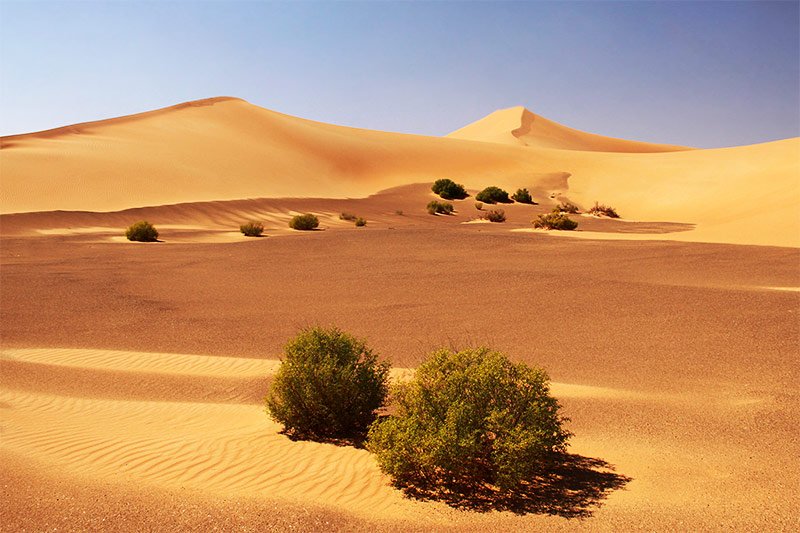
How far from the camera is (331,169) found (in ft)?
215

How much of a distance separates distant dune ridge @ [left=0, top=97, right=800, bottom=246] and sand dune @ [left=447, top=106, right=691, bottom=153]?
151 ft

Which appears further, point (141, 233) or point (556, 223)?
point (556, 223)

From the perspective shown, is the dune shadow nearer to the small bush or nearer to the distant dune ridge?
the distant dune ridge

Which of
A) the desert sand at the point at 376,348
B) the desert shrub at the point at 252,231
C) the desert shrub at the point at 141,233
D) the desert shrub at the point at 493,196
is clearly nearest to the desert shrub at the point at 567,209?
the desert shrub at the point at 493,196

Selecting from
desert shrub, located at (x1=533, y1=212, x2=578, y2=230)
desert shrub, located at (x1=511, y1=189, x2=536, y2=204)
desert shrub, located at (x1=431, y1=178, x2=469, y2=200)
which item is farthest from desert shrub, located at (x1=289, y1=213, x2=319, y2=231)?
desert shrub, located at (x1=511, y1=189, x2=536, y2=204)

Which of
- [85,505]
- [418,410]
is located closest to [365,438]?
[418,410]

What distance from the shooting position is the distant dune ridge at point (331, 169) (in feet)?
138

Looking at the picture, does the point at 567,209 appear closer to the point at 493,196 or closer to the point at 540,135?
the point at 493,196

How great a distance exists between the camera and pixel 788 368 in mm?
10570

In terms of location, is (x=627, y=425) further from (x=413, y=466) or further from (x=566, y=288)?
(x=566, y=288)

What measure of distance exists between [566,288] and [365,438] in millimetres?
10864

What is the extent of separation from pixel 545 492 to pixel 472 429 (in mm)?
947

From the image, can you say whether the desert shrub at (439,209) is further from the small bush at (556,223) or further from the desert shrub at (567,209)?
the small bush at (556,223)

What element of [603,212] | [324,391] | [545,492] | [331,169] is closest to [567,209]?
[603,212]
